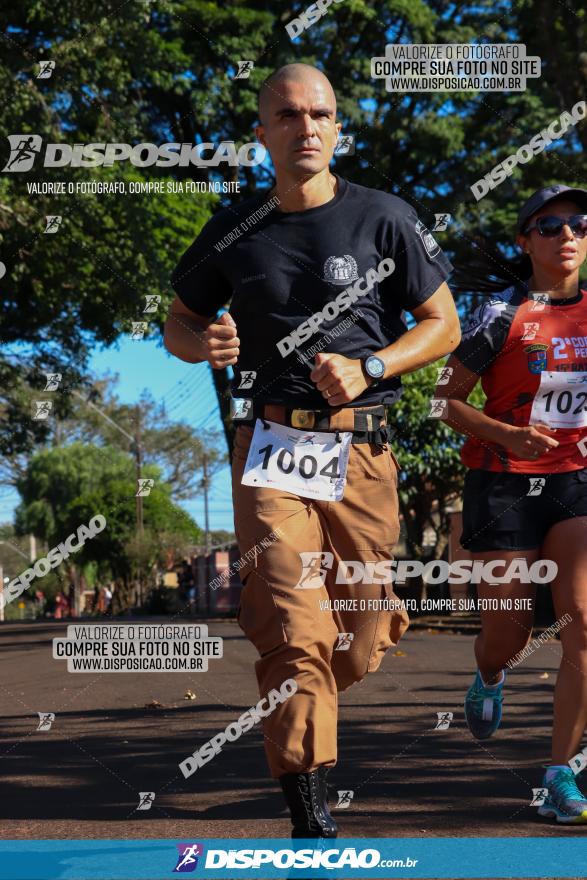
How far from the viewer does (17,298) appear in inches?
790

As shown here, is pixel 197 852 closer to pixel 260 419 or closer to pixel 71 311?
pixel 260 419

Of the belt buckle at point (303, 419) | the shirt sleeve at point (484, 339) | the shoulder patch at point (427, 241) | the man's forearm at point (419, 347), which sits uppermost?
the shoulder patch at point (427, 241)

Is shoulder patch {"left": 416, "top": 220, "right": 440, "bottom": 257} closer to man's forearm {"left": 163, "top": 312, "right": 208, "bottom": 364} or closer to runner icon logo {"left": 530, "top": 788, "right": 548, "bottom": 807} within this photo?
man's forearm {"left": 163, "top": 312, "right": 208, "bottom": 364}

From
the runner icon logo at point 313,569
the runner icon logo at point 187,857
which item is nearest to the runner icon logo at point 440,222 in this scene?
the runner icon logo at point 313,569

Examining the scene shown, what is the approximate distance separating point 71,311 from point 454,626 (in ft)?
25.8

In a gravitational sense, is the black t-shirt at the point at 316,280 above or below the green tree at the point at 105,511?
below

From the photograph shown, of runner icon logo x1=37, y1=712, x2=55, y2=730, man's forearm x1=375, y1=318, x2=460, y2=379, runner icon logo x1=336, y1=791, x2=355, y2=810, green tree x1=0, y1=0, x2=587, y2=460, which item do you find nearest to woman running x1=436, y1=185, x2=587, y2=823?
runner icon logo x1=336, y1=791, x2=355, y2=810

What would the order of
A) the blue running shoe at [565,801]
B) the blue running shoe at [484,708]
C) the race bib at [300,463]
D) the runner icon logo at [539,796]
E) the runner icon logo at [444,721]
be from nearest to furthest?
the race bib at [300,463] → the blue running shoe at [565,801] → the runner icon logo at [539,796] → the blue running shoe at [484,708] → the runner icon logo at [444,721]

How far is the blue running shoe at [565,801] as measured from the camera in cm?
429

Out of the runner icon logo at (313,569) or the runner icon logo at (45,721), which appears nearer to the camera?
the runner icon logo at (313,569)

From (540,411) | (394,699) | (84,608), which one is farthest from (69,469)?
(540,411)

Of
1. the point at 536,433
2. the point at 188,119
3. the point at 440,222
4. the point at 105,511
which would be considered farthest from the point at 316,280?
the point at 105,511

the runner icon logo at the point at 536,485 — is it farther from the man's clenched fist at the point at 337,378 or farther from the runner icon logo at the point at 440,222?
the runner icon logo at the point at 440,222

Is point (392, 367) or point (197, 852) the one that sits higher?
point (392, 367)
